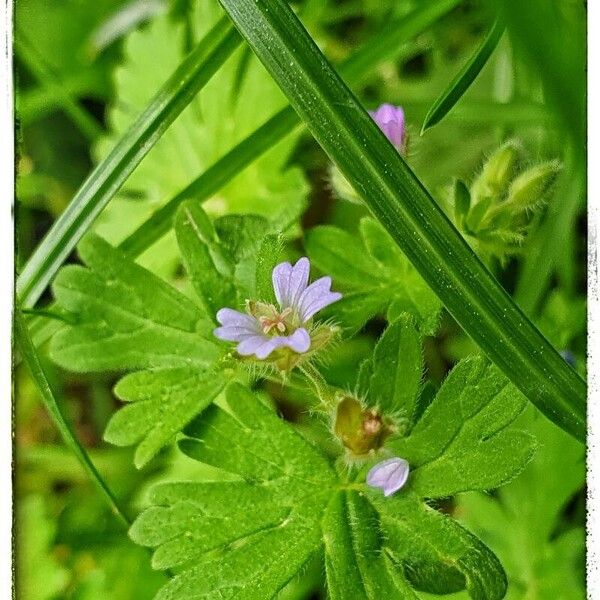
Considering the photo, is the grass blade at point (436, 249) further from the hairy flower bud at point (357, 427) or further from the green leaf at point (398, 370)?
the hairy flower bud at point (357, 427)

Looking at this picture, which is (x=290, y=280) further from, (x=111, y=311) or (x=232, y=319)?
(x=111, y=311)

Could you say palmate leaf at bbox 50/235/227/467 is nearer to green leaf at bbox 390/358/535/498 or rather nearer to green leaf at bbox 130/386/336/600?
green leaf at bbox 130/386/336/600

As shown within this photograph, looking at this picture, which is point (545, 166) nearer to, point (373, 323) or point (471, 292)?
point (471, 292)

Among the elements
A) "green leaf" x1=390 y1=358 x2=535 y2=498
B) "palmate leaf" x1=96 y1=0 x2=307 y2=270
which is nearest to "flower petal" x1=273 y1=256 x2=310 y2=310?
"green leaf" x1=390 y1=358 x2=535 y2=498

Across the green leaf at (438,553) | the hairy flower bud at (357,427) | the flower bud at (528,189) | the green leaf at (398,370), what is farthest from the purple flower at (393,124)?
the green leaf at (438,553)

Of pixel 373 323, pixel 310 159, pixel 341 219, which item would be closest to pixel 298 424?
pixel 373 323
